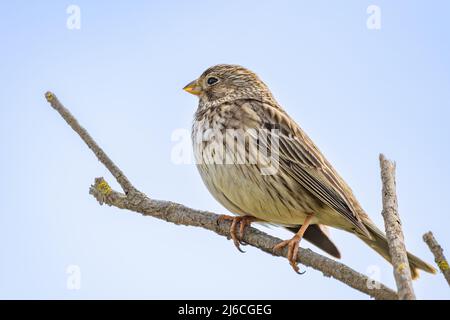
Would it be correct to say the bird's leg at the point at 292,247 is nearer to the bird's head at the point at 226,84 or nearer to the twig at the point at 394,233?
the twig at the point at 394,233

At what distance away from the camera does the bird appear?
235 inches

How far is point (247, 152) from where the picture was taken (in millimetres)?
6020

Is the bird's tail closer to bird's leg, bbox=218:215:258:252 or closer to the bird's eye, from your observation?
bird's leg, bbox=218:215:258:252

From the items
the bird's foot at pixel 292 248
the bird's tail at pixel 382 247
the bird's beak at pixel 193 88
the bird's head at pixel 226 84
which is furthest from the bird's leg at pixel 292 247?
the bird's beak at pixel 193 88

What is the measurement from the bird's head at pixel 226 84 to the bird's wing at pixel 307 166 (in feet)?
1.56

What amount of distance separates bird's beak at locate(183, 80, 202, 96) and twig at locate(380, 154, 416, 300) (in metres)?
3.23

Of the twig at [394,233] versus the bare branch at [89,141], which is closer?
the twig at [394,233]

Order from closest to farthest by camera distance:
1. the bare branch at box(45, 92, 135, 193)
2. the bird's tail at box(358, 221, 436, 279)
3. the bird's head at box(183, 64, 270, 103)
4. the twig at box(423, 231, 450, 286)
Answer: the twig at box(423, 231, 450, 286), the bare branch at box(45, 92, 135, 193), the bird's tail at box(358, 221, 436, 279), the bird's head at box(183, 64, 270, 103)

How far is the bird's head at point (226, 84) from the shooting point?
725 cm

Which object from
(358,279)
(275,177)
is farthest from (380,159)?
(275,177)

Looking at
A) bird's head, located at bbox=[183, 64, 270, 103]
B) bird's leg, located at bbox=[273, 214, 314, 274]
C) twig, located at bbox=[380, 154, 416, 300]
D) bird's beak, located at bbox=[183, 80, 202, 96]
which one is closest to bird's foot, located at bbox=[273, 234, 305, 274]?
bird's leg, located at bbox=[273, 214, 314, 274]
